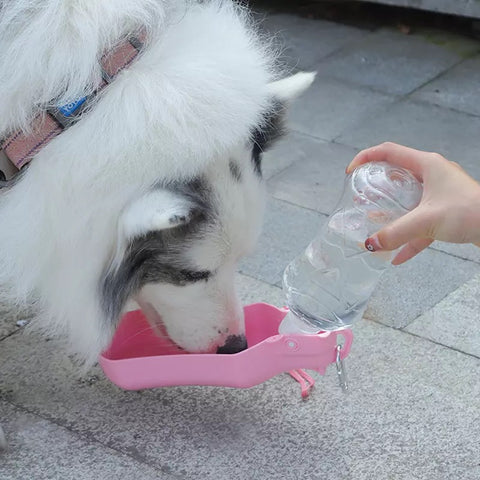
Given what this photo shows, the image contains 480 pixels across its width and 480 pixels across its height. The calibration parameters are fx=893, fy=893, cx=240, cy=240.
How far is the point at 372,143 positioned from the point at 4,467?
9.27 feet

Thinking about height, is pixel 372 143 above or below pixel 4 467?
below

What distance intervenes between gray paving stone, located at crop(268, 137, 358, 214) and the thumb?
191 cm

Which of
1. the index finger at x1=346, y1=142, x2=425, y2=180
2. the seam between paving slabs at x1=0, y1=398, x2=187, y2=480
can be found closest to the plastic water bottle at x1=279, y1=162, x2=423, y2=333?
the index finger at x1=346, y1=142, x2=425, y2=180

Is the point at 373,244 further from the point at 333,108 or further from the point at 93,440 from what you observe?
the point at 333,108

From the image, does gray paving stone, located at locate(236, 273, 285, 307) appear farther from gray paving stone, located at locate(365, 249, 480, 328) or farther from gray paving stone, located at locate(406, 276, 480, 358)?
gray paving stone, located at locate(406, 276, 480, 358)

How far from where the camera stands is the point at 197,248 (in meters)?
2.51

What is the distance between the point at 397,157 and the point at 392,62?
11.6 ft

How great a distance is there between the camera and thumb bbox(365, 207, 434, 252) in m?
2.25

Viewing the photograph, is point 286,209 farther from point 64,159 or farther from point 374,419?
point 64,159

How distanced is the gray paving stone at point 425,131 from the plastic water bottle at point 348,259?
1.64 m

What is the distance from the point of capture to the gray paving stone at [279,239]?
12.4 ft

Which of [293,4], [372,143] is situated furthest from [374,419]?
[293,4]

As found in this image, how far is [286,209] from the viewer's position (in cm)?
425

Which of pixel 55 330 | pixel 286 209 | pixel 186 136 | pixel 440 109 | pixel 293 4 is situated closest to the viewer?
pixel 186 136
